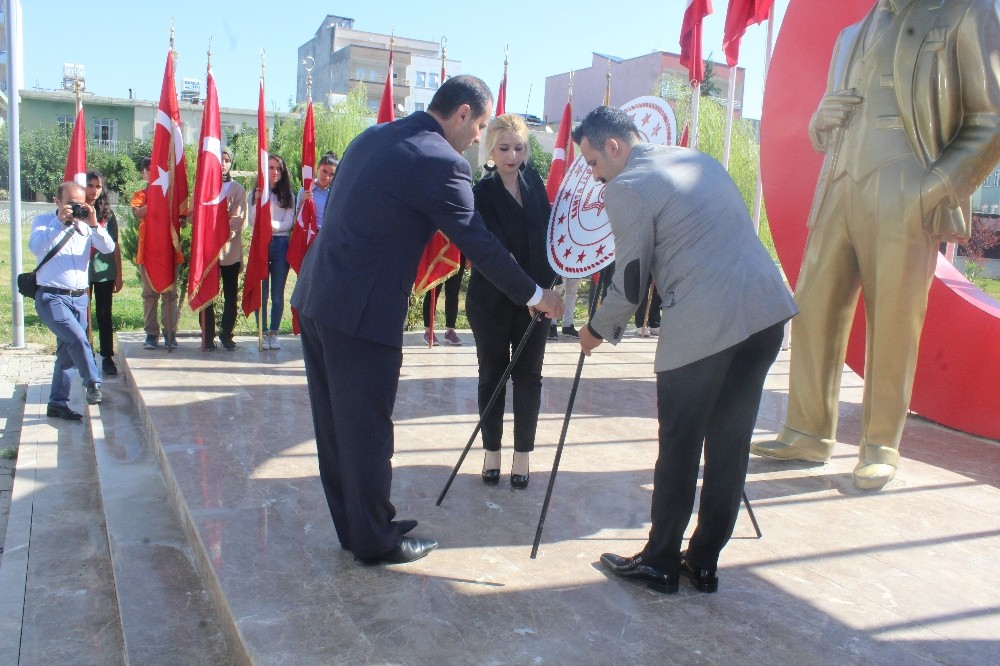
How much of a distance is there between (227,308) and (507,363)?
434 cm

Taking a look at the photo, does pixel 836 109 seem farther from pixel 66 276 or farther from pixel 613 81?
pixel 613 81

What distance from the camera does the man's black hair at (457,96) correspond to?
303 cm

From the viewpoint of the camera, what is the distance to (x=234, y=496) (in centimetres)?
371

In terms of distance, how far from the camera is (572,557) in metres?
3.14

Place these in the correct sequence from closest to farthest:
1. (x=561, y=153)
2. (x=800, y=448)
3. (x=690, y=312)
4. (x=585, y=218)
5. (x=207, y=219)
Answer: (x=690, y=312) → (x=585, y=218) → (x=800, y=448) → (x=207, y=219) → (x=561, y=153)

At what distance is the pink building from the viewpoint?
146 feet

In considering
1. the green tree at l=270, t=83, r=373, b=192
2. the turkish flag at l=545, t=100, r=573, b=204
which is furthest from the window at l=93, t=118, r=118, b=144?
the turkish flag at l=545, t=100, r=573, b=204

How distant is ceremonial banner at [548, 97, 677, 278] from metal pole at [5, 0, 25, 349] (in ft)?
23.0

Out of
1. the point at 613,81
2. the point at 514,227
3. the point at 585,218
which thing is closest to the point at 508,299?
the point at 514,227

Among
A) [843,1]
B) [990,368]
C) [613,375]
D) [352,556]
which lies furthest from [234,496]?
[843,1]

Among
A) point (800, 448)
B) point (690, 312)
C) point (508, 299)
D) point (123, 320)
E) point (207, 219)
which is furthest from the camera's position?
point (123, 320)

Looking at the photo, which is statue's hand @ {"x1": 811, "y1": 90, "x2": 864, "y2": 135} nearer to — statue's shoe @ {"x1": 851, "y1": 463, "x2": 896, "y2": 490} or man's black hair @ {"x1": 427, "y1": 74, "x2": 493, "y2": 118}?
statue's shoe @ {"x1": 851, "y1": 463, "x2": 896, "y2": 490}

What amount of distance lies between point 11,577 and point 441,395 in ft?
9.81

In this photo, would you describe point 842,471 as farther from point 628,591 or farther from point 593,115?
point 593,115
